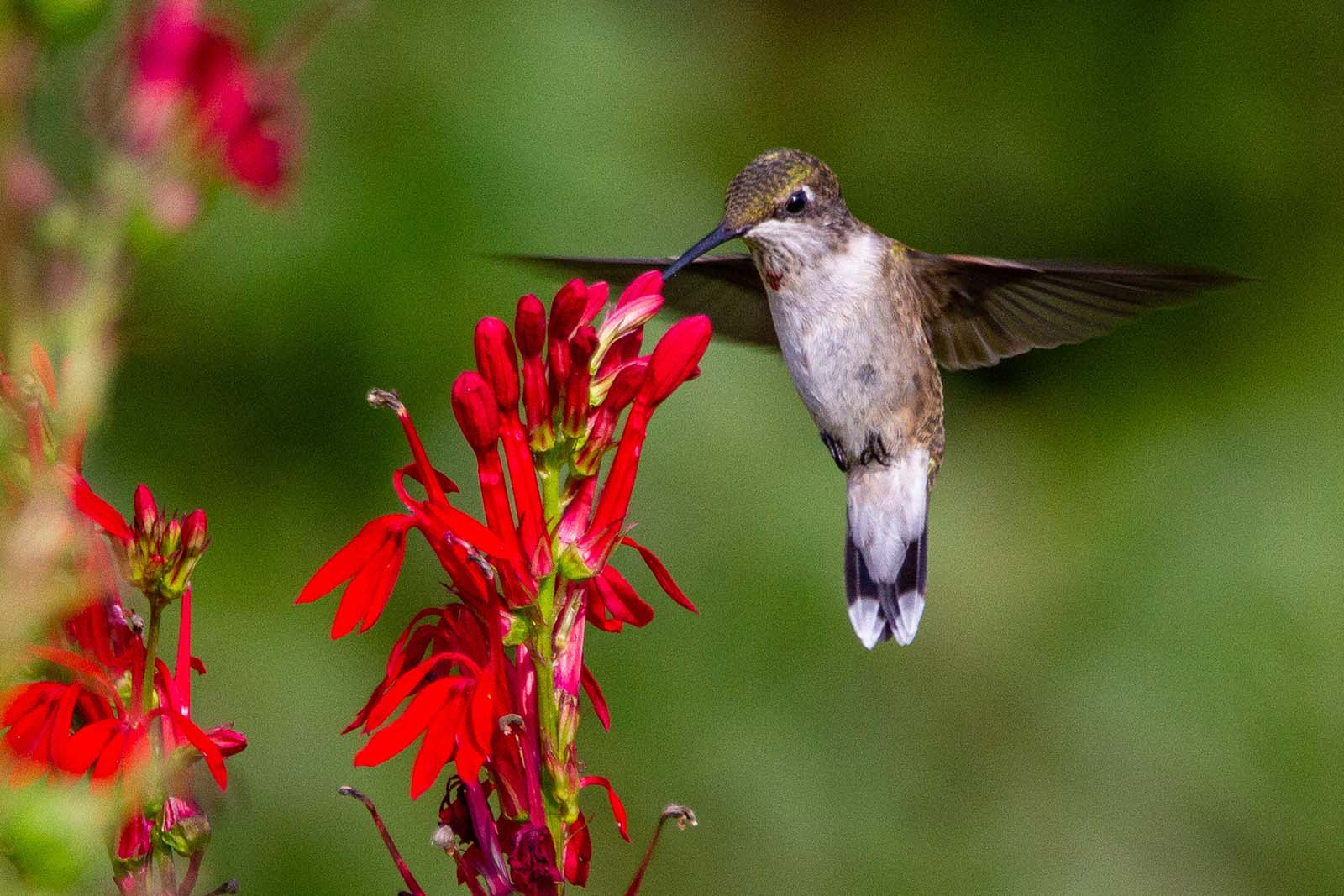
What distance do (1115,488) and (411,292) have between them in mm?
1772

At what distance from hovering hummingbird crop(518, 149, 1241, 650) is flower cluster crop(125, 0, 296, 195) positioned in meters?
0.86

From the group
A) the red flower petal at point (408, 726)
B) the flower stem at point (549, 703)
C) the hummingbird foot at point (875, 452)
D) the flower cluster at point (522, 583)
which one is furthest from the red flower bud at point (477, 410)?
the hummingbird foot at point (875, 452)

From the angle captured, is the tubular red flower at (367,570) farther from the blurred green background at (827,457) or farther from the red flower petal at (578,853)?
the blurred green background at (827,457)

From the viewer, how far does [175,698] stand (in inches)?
45.1

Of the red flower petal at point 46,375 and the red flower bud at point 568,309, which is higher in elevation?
the red flower bud at point 568,309

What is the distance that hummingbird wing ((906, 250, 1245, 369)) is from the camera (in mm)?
2139

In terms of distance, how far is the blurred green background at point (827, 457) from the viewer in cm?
325

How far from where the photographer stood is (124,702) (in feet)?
3.73

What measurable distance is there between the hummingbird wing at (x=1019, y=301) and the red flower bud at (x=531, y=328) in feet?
3.07

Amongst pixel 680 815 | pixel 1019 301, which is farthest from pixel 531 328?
pixel 1019 301

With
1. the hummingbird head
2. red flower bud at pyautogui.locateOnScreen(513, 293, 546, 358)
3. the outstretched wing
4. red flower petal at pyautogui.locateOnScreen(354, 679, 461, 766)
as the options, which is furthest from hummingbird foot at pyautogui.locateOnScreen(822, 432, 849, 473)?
red flower petal at pyautogui.locateOnScreen(354, 679, 461, 766)

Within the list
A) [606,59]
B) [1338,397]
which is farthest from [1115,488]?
[606,59]

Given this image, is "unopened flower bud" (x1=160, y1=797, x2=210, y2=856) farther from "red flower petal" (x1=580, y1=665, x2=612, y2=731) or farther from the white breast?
the white breast

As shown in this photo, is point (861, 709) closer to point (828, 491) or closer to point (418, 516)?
point (828, 491)
